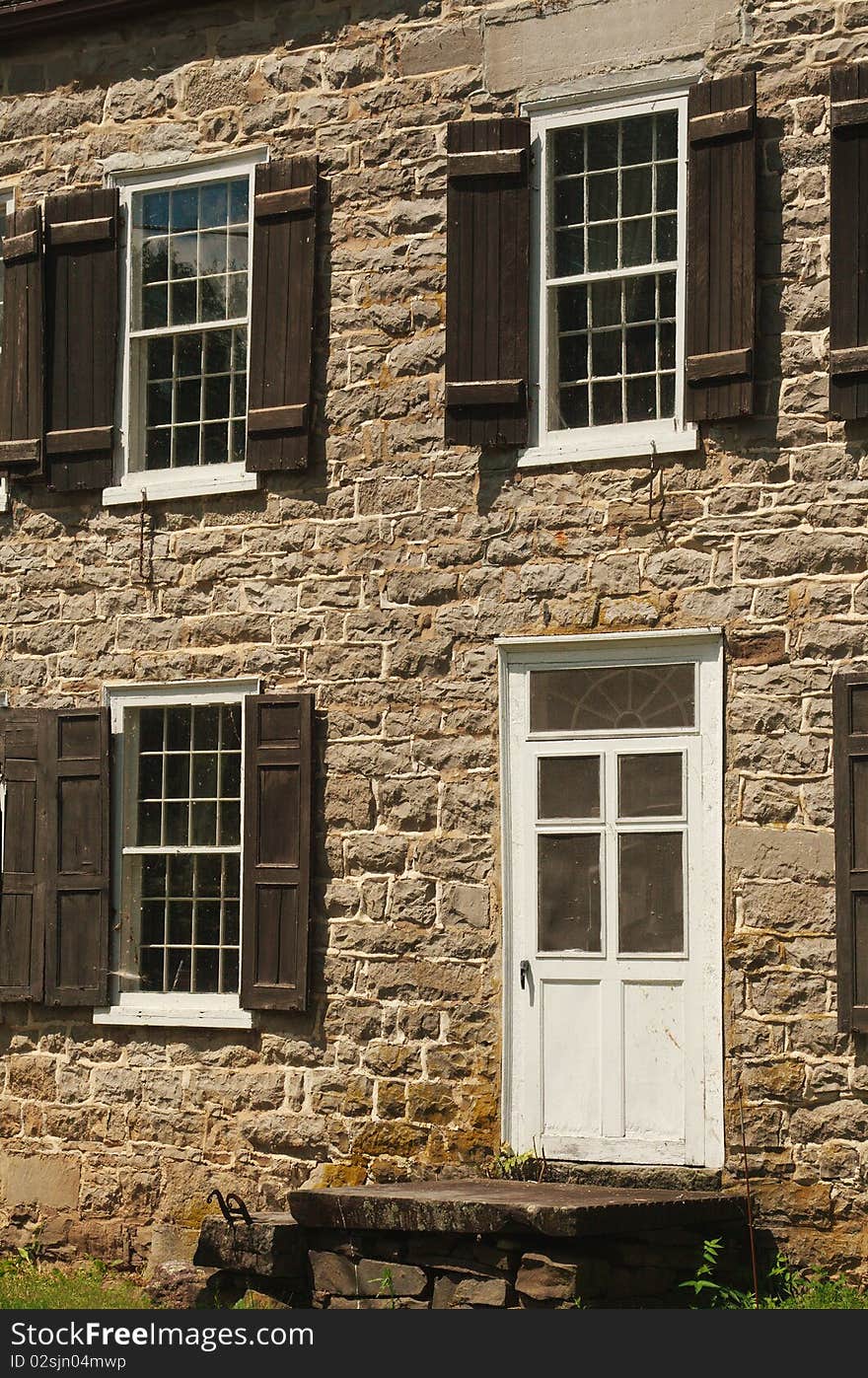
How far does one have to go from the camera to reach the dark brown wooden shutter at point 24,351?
12242 millimetres

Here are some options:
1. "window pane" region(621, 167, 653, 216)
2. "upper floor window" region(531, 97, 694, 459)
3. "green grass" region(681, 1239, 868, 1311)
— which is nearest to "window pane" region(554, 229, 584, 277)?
"upper floor window" region(531, 97, 694, 459)

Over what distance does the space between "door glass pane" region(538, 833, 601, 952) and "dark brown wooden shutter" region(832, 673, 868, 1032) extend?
1.39 m

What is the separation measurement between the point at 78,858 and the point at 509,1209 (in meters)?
3.93

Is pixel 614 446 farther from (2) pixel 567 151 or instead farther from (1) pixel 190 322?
(1) pixel 190 322

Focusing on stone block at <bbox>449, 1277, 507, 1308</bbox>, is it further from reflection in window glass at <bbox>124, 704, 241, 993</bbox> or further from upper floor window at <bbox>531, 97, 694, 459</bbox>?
upper floor window at <bbox>531, 97, 694, 459</bbox>

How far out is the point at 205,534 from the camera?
11781mm

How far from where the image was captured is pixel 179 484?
11859 mm

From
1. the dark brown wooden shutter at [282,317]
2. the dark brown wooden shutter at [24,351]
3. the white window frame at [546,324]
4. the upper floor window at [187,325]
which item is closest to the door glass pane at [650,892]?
the white window frame at [546,324]

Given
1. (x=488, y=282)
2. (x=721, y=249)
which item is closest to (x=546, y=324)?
(x=488, y=282)

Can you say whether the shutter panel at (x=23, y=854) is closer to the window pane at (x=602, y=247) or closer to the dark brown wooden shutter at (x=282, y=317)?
the dark brown wooden shutter at (x=282, y=317)

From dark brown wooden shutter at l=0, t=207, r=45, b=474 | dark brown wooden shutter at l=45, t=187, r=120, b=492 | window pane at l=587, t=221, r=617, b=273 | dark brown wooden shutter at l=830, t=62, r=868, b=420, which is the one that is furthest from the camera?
dark brown wooden shutter at l=0, t=207, r=45, b=474

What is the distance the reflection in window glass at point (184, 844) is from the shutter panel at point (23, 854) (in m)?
0.56

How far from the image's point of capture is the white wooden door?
404 inches

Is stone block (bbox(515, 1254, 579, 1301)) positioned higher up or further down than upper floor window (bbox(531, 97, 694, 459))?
further down
